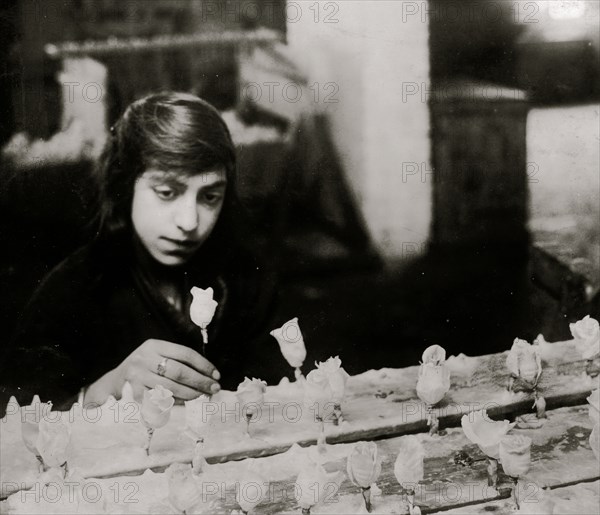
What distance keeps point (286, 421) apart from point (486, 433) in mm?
692

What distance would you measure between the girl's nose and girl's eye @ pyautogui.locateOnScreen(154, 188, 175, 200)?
0.03m

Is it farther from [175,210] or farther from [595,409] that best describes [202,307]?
[595,409]

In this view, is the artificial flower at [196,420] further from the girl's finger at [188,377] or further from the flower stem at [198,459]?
the girl's finger at [188,377]

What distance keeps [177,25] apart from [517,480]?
5.68 feet

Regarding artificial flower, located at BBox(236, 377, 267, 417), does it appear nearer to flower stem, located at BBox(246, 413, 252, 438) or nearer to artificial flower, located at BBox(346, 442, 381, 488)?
flower stem, located at BBox(246, 413, 252, 438)

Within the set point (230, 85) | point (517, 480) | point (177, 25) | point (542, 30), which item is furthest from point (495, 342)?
point (177, 25)

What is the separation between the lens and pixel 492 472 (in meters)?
2.64

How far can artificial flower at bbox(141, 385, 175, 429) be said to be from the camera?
2.66m

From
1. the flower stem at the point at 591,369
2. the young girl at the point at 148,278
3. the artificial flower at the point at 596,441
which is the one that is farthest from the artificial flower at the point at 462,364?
the young girl at the point at 148,278

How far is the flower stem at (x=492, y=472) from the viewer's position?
104 inches

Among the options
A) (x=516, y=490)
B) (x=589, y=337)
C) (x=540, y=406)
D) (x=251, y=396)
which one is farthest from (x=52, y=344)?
(x=589, y=337)

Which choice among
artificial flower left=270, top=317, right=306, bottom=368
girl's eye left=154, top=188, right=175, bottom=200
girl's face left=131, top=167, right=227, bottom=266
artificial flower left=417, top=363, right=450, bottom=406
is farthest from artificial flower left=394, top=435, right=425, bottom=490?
girl's eye left=154, top=188, right=175, bottom=200

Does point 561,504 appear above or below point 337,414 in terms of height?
below

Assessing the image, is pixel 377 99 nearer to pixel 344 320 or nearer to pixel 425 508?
pixel 344 320
